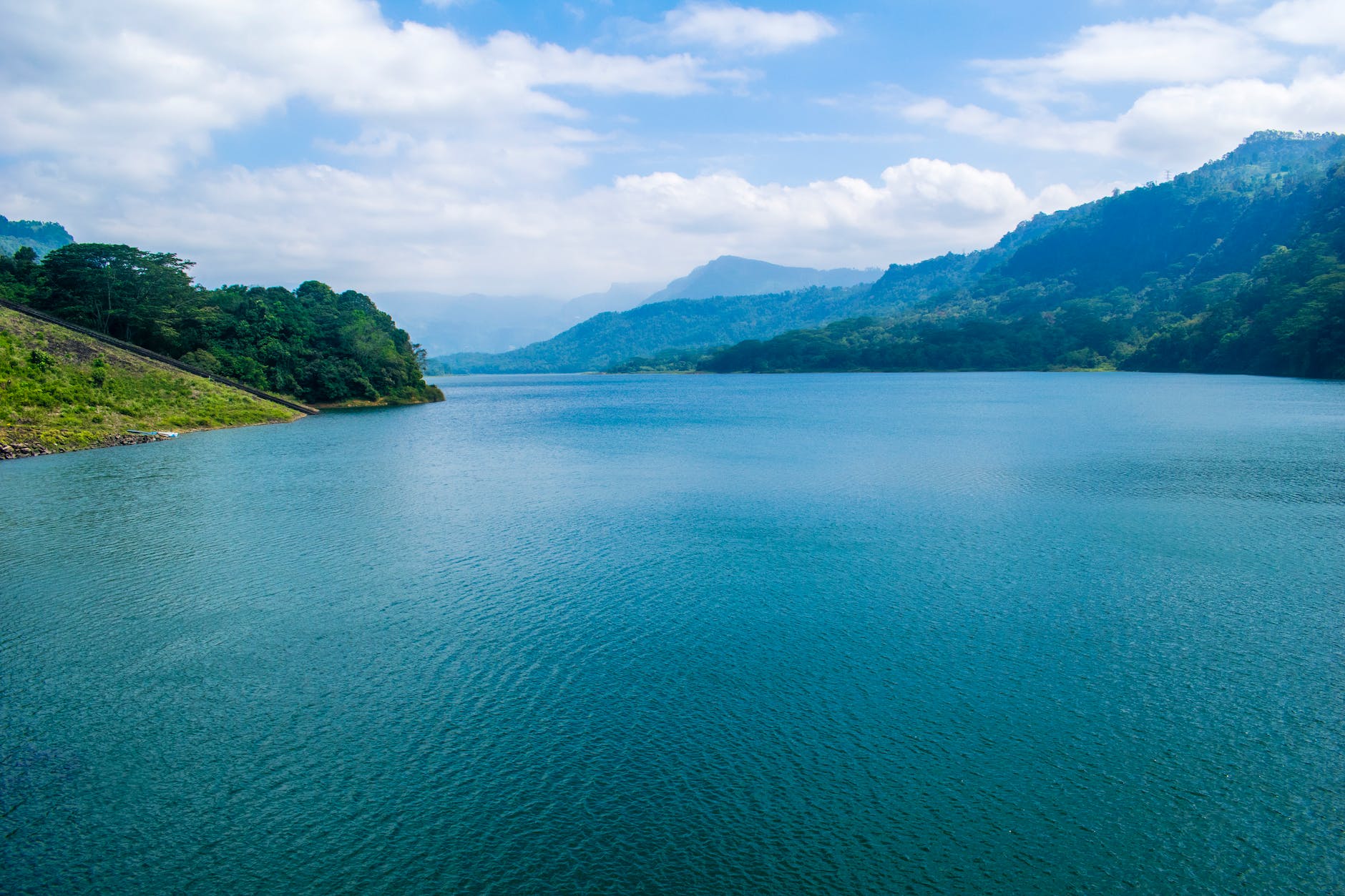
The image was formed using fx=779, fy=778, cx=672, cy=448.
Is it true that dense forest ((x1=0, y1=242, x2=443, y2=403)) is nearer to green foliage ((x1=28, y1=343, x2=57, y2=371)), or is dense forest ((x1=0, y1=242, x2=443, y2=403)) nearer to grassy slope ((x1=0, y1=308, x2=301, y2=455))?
grassy slope ((x1=0, y1=308, x2=301, y2=455))

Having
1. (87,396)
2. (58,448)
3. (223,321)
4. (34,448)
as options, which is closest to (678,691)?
(34,448)

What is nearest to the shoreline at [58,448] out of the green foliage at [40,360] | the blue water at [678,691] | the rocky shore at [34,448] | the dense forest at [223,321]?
the rocky shore at [34,448]

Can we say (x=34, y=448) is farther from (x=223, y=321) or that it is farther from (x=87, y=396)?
(x=223, y=321)

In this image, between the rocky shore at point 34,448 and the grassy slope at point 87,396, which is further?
the grassy slope at point 87,396

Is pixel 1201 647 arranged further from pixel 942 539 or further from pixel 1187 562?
pixel 942 539

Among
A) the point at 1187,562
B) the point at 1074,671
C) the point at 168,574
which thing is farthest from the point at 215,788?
the point at 1187,562

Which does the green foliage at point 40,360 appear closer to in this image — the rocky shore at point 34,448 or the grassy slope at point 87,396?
the grassy slope at point 87,396
